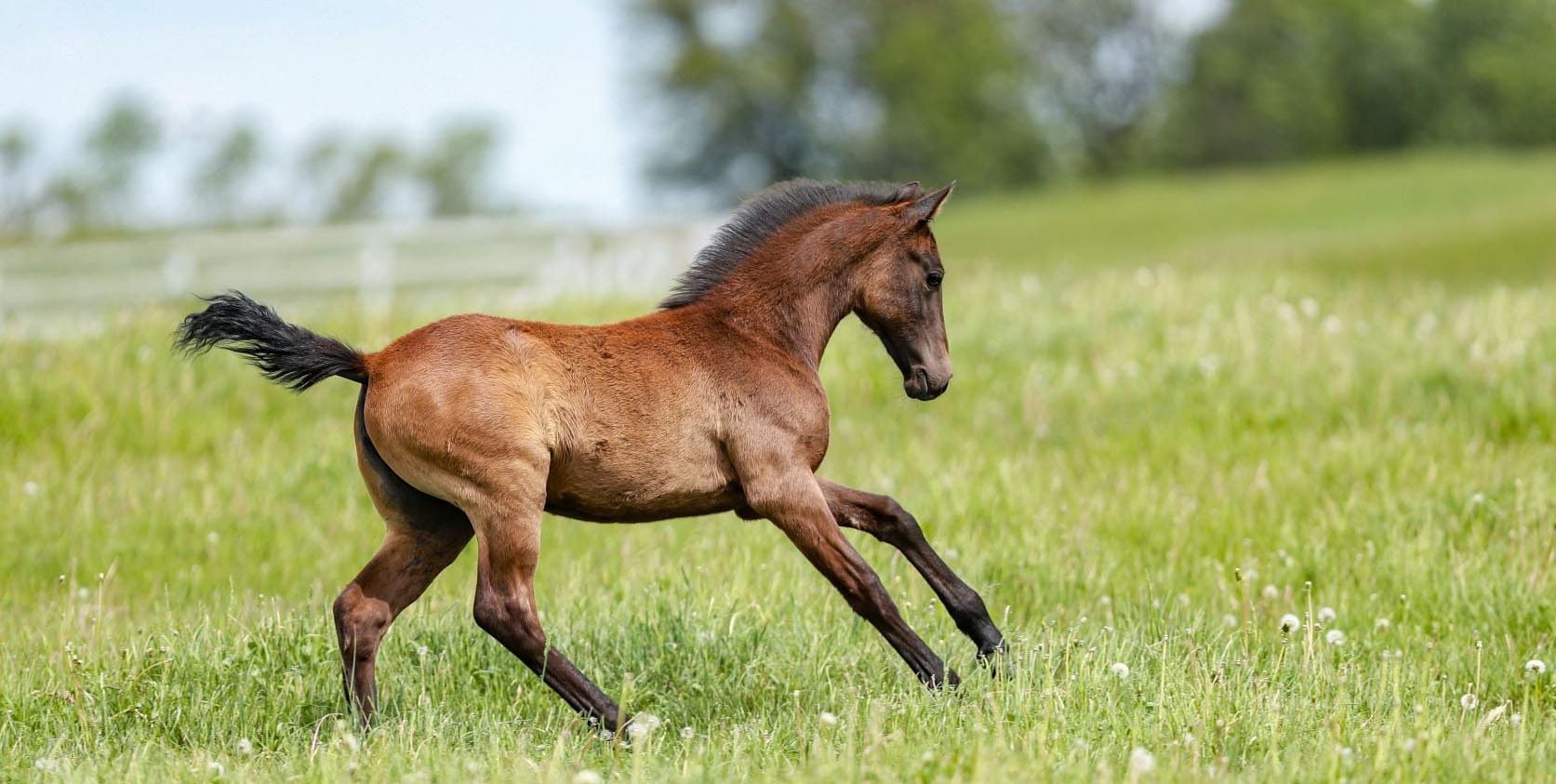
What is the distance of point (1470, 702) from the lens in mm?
4551

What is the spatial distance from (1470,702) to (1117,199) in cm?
3943

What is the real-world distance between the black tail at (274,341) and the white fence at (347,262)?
42.3 feet

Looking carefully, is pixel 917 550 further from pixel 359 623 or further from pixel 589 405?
pixel 359 623

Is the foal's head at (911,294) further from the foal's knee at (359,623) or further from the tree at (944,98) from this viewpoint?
the tree at (944,98)

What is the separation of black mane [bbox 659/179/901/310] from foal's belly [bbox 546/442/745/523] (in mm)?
688

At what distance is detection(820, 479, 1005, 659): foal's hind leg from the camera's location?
488 centimetres

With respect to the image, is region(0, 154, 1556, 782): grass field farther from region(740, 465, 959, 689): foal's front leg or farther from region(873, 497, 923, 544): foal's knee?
region(873, 497, 923, 544): foal's knee

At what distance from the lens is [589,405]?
450 centimetres

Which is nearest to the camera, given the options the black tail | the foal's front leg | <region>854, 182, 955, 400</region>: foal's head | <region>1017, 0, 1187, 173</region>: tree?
the black tail

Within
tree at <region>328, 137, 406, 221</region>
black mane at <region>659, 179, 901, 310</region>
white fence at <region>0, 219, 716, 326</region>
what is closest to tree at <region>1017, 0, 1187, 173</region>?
tree at <region>328, 137, 406, 221</region>

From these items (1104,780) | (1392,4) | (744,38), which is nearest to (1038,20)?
(744,38)

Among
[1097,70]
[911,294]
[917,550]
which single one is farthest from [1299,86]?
[917,550]

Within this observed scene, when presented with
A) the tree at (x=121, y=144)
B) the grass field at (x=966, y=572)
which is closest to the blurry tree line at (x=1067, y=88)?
the tree at (x=121, y=144)

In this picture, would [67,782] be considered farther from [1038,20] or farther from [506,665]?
[1038,20]
